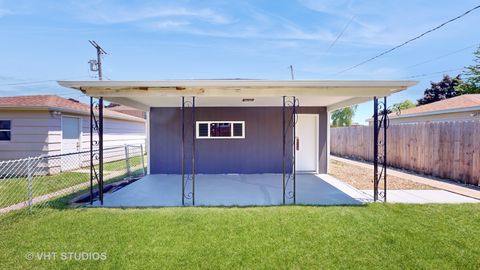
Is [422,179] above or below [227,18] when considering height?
below

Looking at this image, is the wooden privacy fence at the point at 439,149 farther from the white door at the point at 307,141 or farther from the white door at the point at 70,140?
the white door at the point at 70,140

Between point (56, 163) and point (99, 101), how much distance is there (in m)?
6.15

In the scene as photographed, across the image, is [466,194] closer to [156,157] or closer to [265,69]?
[156,157]

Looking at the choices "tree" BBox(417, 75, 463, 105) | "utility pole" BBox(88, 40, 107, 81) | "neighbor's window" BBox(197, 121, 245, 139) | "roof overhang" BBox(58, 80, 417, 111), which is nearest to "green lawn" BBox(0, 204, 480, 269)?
"roof overhang" BBox(58, 80, 417, 111)

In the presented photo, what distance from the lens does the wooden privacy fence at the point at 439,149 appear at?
6.59 meters

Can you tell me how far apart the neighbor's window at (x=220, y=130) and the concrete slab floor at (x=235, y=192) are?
1489 mm

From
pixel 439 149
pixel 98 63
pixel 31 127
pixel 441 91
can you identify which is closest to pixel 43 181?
pixel 31 127

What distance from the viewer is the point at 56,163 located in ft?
30.0

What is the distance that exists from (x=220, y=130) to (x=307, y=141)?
3194 mm

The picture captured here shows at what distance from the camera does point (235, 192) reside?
589cm

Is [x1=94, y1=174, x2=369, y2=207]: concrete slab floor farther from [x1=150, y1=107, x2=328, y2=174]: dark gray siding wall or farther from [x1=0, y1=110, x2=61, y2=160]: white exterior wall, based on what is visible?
[x1=0, y1=110, x2=61, y2=160]: white exterior wall

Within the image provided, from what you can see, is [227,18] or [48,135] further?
[227,18]

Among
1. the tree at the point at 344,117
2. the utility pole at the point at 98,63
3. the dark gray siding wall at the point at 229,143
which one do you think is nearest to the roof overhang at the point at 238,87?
the dark gray siding wall at the point at 229,143

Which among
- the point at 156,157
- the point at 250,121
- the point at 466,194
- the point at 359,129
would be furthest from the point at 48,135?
the point at 359,129
